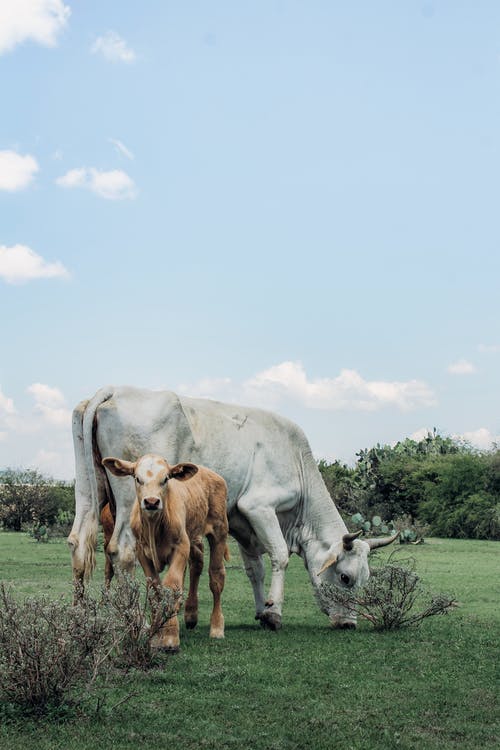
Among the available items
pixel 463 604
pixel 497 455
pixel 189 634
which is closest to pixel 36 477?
pixel 497 455

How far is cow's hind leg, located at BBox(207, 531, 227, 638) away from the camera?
915cm

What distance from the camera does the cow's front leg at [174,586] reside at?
7793 millimetres

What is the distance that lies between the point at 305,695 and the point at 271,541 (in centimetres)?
398

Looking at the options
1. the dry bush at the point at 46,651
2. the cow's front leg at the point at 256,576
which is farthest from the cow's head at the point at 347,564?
the dry bush at the point at 46,651

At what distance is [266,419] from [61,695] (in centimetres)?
603

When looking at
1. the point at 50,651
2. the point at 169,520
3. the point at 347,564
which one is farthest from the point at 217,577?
the point at 50,651

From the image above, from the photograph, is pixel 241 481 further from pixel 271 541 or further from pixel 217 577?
pixel 217 577

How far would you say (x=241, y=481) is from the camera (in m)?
11.0

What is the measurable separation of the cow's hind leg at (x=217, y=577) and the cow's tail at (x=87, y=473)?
4.16ft

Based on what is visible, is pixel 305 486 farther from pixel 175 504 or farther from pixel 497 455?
pixel 497 455

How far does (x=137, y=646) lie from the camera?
728cm

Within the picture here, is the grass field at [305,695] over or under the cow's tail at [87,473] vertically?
under

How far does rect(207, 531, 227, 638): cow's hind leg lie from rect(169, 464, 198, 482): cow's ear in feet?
4.58

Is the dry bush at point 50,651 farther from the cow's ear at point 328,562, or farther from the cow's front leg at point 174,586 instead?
the cow's ear at point 328,562
